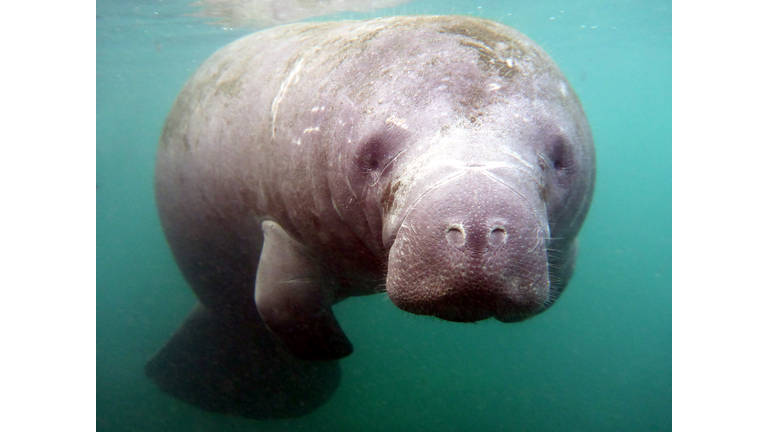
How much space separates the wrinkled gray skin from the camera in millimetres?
1650

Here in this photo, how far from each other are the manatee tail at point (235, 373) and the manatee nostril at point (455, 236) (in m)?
4.09

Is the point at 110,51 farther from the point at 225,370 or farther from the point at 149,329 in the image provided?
the point at 225,370

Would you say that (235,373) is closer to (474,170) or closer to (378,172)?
(378,172)

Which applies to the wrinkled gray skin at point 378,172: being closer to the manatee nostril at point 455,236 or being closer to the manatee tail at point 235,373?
the manatee nostril at point 455,236

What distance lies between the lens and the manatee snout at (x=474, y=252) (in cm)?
156

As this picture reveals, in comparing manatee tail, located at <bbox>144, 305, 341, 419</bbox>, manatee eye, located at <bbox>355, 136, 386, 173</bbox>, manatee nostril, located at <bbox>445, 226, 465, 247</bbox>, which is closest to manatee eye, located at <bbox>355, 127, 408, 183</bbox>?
manatee eye, located at <bbox>355, 136, 386, 173</bbox>

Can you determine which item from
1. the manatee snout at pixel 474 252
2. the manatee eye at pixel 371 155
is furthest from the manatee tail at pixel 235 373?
the manatee snout at pixel 474 252

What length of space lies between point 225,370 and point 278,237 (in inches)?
121

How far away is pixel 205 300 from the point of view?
5250 mm

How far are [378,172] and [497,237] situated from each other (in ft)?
2.57

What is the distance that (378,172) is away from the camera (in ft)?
7.06

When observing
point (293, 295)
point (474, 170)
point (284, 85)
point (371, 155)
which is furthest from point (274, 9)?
point (474, 170)

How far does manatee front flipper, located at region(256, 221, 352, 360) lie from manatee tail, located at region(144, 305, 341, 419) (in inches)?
80.5

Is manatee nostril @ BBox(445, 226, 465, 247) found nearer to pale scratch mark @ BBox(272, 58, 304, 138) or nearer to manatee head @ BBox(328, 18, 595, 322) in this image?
manatee head @ BBox(328, 18, 595, 322)
